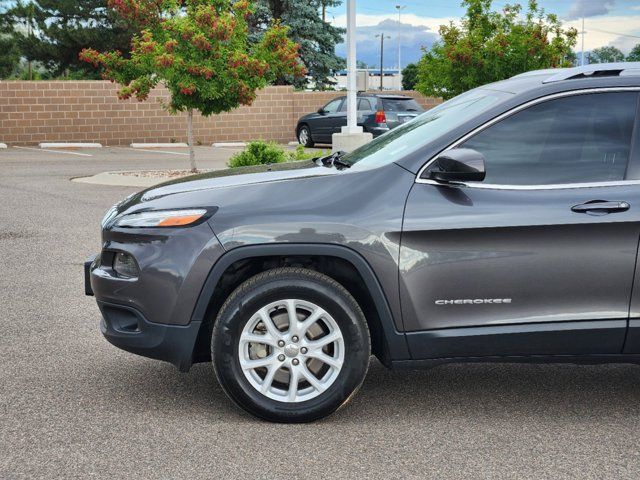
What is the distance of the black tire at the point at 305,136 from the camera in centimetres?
2986

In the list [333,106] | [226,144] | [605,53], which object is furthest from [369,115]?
[605,53]

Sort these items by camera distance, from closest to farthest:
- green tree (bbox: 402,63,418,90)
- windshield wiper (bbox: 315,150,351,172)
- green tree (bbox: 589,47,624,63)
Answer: windshield wiper (bbox: 315,150,351,172) → green tree (bbox: 402,63,418,90) → green tree (bbox: 589,47,624,63)

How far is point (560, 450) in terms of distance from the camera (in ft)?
14.8

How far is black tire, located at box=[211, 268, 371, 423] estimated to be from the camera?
4.74m

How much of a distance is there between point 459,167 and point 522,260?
0.56 metres

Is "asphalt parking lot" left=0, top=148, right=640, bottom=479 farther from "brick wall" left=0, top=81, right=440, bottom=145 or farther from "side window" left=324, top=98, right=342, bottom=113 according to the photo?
"brick wall" left=0, top=81, right=440, bottom=145

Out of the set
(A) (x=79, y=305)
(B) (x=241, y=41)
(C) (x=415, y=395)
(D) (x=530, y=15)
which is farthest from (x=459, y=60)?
(C) (x=415, y=395)

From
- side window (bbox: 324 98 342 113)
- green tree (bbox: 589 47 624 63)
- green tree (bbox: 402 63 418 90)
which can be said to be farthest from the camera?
green tree (bbox: 589 47 624 63)

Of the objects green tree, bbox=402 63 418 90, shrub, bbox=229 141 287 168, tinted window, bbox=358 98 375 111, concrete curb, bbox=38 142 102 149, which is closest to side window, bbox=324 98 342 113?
tinted window, bbox=358 98 375 111

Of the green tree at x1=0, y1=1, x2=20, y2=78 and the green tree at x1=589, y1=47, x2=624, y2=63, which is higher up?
the green tree at x1=0, y1=1, x2=20, y2=78

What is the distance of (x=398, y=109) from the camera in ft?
88.7

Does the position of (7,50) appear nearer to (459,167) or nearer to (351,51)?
(351,51)

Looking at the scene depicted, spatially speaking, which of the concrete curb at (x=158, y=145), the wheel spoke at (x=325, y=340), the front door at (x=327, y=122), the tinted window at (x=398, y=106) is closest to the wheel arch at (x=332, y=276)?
the wheel spoke at (x=325, y=340)

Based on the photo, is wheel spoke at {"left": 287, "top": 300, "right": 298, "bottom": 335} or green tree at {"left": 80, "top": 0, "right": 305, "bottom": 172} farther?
green tree at {"left": 80, "top": 0, "right": 305, "bottom": 172}
